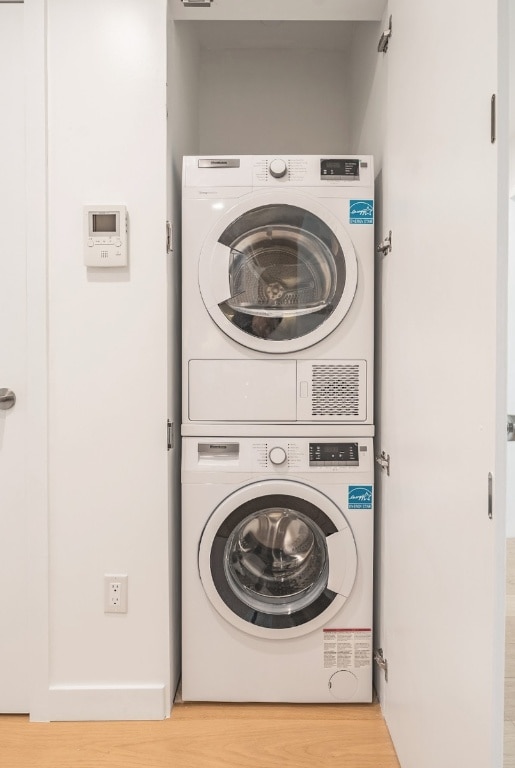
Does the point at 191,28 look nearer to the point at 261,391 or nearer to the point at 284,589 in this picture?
the point at 261,391

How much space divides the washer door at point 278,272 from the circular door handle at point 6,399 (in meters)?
0.69

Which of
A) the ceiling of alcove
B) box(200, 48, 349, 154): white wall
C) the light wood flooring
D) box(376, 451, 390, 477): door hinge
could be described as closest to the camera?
the light wood flooring

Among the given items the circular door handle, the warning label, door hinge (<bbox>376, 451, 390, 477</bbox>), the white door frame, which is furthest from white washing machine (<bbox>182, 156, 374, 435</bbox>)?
the warning label

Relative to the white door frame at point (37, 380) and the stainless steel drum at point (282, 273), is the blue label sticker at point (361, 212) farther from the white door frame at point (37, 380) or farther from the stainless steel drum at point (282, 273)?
the white door frame at point (37, 380)

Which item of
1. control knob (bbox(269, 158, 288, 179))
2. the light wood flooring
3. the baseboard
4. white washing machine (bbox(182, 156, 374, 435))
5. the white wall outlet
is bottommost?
the baseboard

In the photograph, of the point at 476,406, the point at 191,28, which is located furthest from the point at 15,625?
the point at 191,28

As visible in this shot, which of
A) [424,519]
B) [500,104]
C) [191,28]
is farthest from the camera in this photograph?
[191,28]

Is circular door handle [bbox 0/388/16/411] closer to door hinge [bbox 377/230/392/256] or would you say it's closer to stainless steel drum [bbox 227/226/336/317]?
stainless steel drum [bbox 227/226/336/317]

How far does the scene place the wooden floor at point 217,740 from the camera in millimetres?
1577

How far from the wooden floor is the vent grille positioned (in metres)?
0.98

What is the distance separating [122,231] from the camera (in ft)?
5.63

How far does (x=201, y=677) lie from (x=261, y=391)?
0.96 meters

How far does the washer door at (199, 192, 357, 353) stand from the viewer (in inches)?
69.5

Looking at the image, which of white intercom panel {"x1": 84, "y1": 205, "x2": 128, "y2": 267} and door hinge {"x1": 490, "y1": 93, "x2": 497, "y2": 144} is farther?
white intercom panel {"x1": 84, "y1": 205, "x2": 128, "y2": 267}
